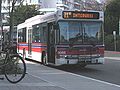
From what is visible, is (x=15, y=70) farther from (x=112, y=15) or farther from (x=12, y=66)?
Answer: (x=112, y=15)

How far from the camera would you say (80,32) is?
2094 centimetres

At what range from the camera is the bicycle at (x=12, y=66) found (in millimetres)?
12281

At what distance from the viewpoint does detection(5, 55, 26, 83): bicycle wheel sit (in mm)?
12258

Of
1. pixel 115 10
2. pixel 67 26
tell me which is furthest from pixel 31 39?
pixel 115 10

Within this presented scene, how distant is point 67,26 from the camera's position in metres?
20.8

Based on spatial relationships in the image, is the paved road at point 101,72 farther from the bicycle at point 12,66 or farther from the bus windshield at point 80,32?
the bicycle at point 12,66

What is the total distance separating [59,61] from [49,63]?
2169mm

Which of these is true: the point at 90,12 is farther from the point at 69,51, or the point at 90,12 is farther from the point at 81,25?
the point at 69,51

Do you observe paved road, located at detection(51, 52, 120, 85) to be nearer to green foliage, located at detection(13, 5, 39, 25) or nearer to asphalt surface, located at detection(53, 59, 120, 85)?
asphalt surface, located at detection(53, 59, 120, 85)

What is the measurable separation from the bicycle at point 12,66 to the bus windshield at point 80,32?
839 cm

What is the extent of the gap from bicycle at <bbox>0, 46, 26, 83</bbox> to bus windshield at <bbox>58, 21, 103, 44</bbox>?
839cm

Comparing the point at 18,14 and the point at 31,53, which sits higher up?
the point at 18,14

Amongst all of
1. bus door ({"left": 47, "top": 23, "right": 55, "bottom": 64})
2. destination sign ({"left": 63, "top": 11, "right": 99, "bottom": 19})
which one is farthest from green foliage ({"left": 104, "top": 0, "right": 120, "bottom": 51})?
destination sign ({"left": 63, "top": 11, "right": 99, "bottom": 19})

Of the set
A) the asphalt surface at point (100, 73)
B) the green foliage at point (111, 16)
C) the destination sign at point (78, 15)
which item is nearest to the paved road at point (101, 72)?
the asphalt surface at point (100, 73)
